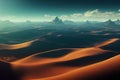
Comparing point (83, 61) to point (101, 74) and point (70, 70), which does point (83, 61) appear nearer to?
point (70, 70)

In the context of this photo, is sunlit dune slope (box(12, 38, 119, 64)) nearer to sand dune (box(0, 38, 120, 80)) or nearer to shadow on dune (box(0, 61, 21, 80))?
sand dune (box(0, 38, 120, 80))

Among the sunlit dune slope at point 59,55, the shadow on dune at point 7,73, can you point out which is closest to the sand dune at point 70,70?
the shadow on dune at point 7,73

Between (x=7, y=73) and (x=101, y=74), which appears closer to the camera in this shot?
(x=101, y=74)

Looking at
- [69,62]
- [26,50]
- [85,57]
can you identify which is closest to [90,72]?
[69,62]

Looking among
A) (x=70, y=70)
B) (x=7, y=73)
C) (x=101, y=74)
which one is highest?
(x=101, y=74)

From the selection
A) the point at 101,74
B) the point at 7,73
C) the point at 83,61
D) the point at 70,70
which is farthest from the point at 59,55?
the point at 101,74

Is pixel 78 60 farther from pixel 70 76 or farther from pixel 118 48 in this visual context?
pixel 118 48

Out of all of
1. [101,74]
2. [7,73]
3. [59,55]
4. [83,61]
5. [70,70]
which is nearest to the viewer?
[101,74]

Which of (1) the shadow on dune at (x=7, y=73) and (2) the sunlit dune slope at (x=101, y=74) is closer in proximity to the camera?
(2) the sunlit dune slope at (x=101, y=74)

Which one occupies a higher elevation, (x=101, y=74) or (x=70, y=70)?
(x=101, y=74)

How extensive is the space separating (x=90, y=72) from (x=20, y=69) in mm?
13905

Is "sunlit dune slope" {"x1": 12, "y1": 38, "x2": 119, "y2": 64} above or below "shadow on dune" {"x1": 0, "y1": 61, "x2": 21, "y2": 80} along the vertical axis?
below

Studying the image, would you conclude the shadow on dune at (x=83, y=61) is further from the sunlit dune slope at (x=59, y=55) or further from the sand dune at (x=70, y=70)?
the sunlit dune slope at (x=59, y=55)

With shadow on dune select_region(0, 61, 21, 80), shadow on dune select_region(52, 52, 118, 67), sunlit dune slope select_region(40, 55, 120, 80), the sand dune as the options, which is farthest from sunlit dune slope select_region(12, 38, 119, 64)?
sunlit dune slope select_region(40, 55, 120, 80)
